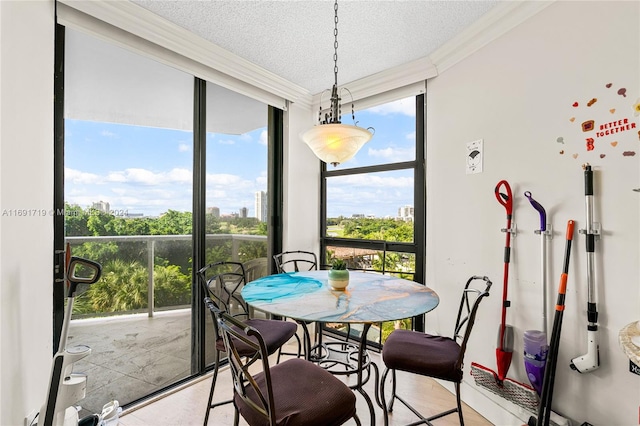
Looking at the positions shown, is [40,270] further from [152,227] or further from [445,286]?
[445,286]

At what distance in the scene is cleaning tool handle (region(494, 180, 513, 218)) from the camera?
6.04 ft

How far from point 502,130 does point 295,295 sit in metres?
1.70

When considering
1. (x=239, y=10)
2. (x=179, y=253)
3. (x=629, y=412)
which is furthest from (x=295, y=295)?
(x=239, y=10)

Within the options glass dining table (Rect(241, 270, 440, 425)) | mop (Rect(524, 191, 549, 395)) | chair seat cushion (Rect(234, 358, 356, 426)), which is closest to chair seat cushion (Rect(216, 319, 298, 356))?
glass dining table (Rect(241, 270, 440, 425))

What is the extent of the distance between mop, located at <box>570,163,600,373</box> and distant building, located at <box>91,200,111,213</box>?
275 cm

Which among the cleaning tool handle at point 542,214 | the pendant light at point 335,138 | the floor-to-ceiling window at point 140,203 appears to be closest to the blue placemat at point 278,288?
the floor-to-ceiling window at point 140,203

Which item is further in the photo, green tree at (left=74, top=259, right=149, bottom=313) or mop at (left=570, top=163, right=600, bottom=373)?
green tree at (left=74, top=259, right=149, bottom=313)

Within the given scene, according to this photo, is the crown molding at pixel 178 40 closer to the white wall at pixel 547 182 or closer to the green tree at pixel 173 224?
the green tree at pixel 173 224

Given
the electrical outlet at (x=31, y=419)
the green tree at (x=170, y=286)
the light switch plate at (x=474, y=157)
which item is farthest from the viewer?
the green tree at (x=170, y=286)

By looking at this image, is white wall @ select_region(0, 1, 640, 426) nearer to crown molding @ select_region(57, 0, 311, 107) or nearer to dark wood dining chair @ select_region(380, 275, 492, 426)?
crown molding @ select_region(57, 0, 311, 107)

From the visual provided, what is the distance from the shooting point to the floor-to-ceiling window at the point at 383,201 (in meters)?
2.64

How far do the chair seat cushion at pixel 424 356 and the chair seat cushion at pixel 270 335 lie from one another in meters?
0.64

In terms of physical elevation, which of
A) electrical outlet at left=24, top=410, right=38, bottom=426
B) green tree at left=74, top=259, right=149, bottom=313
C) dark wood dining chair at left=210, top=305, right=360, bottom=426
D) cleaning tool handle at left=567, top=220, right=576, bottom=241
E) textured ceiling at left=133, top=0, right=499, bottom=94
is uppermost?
textured ceiling at left=133, top=0, right=499, bottom=94

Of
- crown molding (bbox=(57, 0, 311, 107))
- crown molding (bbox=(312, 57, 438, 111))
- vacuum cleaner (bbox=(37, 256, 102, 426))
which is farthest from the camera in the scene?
crown molding (bbox=(312, 57, 438, 111))
